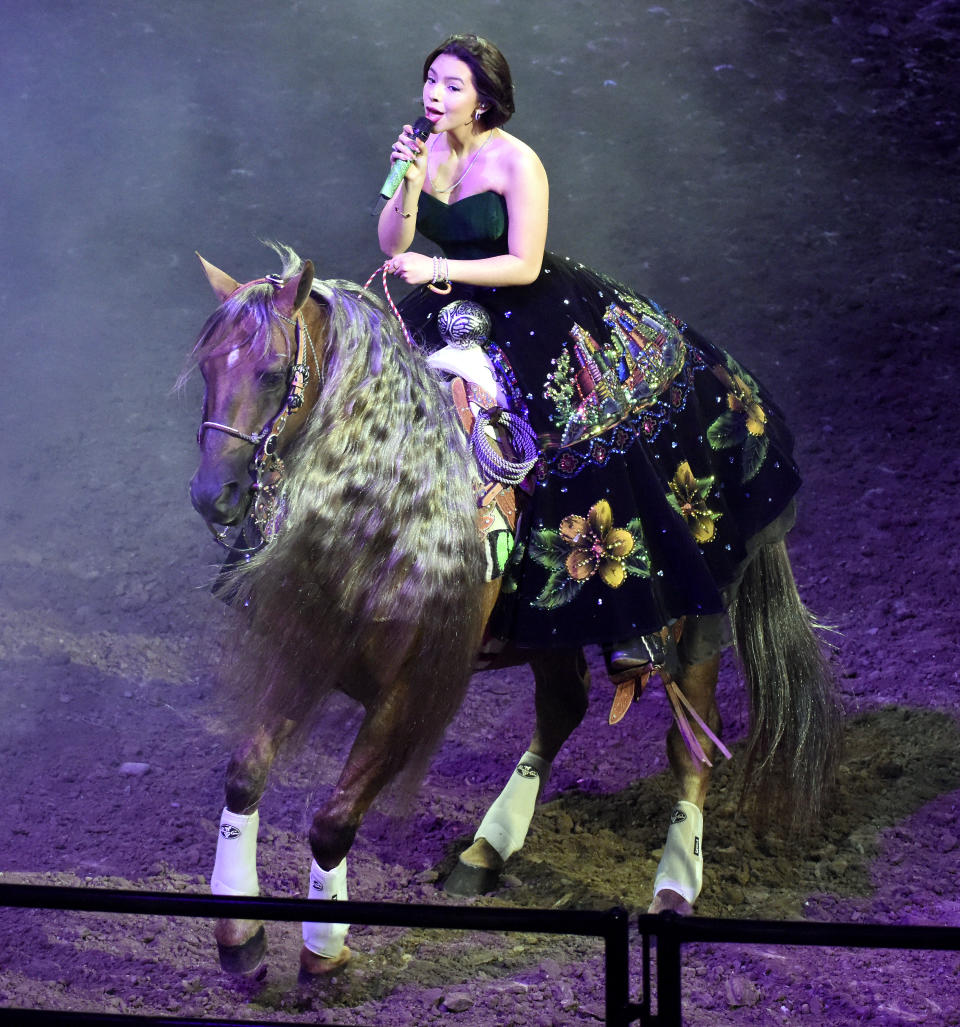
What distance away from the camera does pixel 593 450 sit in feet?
9.22

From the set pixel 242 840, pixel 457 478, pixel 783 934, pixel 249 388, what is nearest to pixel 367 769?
pixel 242 840

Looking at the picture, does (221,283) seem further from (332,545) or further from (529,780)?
(529,780)

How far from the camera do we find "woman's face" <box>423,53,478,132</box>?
2705mm

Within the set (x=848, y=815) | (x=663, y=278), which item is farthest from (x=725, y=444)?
(x=663, y=278)

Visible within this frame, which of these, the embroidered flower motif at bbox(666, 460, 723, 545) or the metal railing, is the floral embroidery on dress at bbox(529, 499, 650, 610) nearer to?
the embroidered flower motif at bbox(666, 460, 723, 545)

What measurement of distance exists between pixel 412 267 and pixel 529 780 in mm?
1608

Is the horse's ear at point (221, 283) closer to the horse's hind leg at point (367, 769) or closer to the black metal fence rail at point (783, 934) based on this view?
the horse's hind leg at point (367, 769)

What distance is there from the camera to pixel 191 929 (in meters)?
3.09

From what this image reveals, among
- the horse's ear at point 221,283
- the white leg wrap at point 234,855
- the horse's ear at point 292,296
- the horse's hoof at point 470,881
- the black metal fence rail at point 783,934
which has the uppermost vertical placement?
the horse's ear at point 292,296

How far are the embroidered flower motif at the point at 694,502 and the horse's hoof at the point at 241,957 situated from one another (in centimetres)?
140

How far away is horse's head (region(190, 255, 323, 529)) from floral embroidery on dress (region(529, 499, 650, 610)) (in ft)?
2.13

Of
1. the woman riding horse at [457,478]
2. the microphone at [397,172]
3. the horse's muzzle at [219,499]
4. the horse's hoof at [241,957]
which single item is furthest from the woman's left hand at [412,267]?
the horse's hoof at [241,957]

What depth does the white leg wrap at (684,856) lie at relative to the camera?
321 cm

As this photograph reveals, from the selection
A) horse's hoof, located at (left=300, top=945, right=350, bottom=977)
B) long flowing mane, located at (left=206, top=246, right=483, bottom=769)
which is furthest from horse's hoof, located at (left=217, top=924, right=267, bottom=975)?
long flowing mane, located at (left=206, top=246, right=483, bottom=769)
